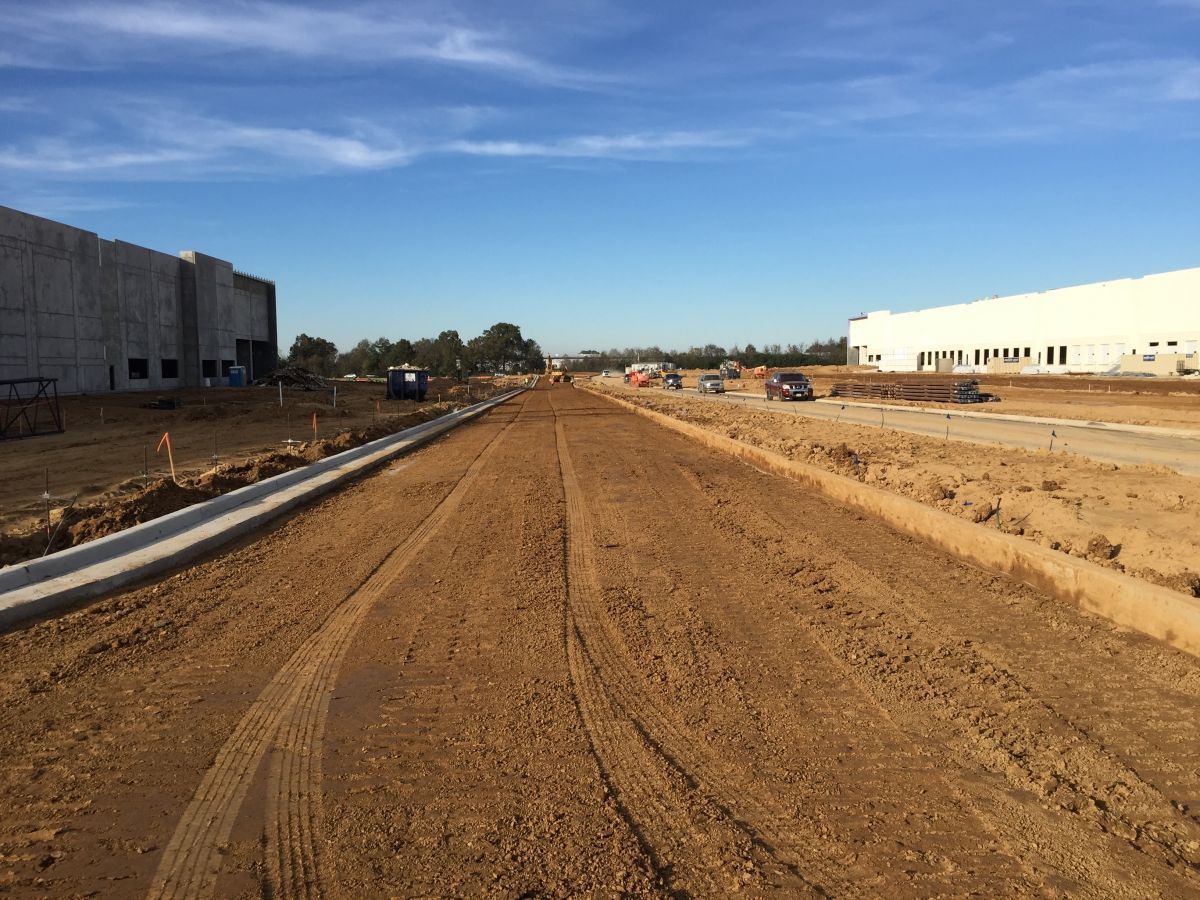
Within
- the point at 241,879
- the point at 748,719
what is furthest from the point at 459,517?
the point at 241,879

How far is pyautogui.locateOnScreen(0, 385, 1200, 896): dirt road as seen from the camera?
352 cm

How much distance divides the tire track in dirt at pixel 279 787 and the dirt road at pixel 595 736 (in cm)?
2

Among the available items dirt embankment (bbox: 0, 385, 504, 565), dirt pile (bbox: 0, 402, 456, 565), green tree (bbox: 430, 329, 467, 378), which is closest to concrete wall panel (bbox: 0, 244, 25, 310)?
dirt embankment (bbox: 0, 385, 504, 565)

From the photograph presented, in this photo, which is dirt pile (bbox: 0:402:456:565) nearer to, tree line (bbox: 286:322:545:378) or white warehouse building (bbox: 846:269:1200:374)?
white warehouse building (bbox: 846:269:1200:374)

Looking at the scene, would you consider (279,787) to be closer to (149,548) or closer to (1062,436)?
(149,548)

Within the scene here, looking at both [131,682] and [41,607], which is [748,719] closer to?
[131,682]

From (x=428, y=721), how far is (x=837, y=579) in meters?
4.88

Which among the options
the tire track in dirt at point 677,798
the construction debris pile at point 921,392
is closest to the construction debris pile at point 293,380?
the construction debris pile at point 921,392

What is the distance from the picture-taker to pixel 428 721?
498 centimetres

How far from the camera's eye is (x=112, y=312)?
160 feet

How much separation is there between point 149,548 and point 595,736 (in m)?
7.15

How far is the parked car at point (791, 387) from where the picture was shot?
4844 centimetres

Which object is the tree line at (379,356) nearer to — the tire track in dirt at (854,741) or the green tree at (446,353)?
the green tree at (446,353)

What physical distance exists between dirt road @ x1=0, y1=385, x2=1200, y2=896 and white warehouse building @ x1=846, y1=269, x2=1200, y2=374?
→ 70079 millimetres
